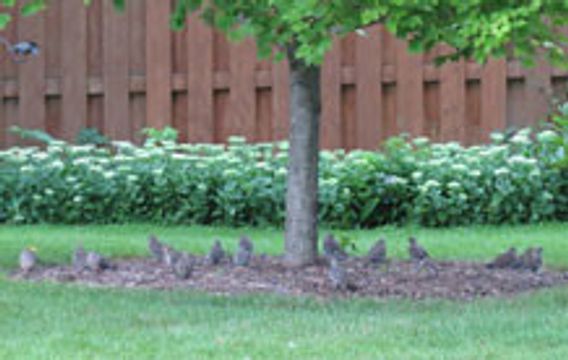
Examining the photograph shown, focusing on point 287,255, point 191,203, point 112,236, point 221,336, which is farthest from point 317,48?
point 191,203

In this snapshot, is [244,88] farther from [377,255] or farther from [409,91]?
[377,255]

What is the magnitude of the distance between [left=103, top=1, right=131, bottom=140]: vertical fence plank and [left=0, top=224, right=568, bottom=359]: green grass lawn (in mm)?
5226

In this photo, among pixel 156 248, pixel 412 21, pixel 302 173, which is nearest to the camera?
pixel 412 21

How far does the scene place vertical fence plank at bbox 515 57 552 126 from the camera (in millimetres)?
10828

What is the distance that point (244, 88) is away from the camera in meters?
11.7

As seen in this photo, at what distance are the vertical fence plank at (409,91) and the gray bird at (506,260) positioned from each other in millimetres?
3794

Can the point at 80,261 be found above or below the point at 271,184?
below

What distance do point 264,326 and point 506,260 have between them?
99.7 inches

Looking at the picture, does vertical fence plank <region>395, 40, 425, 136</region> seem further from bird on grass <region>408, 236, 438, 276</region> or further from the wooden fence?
bird on grass <region>408, 236, 438, 276</region>

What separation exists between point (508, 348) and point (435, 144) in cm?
626

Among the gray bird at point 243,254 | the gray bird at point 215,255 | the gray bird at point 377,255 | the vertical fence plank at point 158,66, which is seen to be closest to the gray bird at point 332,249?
the gray bird at point 377,255

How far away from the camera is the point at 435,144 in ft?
36.3

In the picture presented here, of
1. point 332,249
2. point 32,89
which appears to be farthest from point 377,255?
point 32,89

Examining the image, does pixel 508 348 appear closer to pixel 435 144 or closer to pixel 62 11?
pixel 435 144
